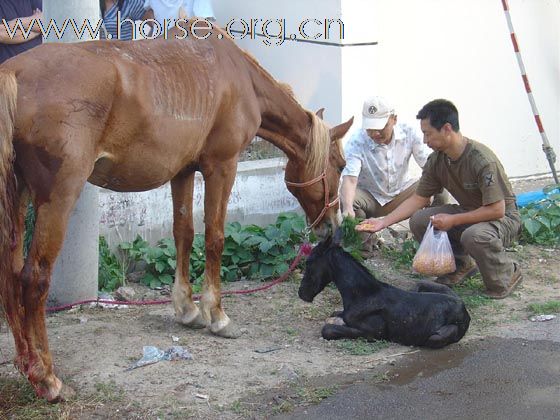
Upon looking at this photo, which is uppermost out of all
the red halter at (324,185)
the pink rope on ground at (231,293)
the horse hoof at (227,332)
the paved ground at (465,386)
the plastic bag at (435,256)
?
the red halter at (324,185)

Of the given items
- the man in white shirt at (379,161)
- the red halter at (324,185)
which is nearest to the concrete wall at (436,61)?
the man in white shirt at (379,161)

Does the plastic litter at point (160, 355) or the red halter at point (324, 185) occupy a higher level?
the red halter at point (324, 185)

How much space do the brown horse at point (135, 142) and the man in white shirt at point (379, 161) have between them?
87 cm

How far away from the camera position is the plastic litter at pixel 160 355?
17.4 ft

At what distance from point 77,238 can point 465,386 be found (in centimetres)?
285

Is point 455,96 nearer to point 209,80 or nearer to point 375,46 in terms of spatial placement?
point 375,46

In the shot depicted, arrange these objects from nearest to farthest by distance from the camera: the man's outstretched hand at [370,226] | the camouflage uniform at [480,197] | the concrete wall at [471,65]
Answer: the man's outstretched hand at [370,226]
the camouflage uniform at [480,197]
the concrete wall at [471,65]

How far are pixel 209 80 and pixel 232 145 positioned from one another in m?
0.45

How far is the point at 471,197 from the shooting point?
6.91m

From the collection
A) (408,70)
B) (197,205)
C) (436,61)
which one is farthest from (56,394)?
(436,61)

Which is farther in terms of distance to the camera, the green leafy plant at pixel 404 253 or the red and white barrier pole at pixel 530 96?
the red and white barrier pole at pixel 530 96

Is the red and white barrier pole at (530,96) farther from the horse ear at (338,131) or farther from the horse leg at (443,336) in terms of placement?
the horse leg at (443,336)

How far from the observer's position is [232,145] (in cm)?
579

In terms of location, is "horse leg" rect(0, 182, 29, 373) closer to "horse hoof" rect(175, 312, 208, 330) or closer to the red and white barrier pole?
"horse hoof" rect(175, 312, 208, 330)
